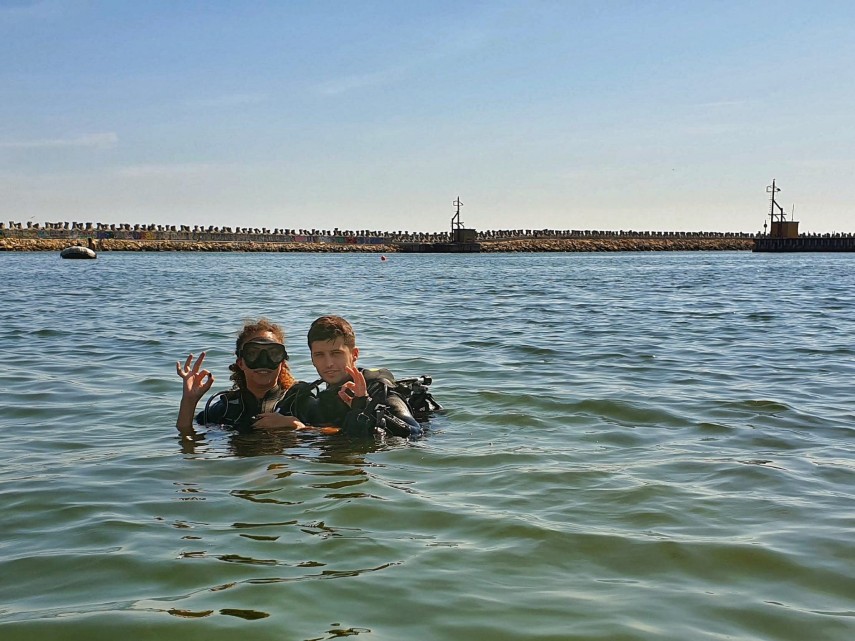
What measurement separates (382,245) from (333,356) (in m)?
108

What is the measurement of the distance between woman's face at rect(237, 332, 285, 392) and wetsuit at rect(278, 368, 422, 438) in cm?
20

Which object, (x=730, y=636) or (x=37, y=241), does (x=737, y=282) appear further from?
(x=37, y=241)

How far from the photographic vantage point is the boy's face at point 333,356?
636 cm

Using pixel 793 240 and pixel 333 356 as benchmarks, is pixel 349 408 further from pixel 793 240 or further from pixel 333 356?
pixel 793 240

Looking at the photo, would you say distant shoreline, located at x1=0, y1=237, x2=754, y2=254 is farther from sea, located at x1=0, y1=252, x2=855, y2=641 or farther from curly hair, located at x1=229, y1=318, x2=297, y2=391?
curly hair, located at x1=229, y1=318, x2=297, y2=391

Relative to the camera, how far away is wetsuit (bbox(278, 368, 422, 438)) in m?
6.68

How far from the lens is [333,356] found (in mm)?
6402

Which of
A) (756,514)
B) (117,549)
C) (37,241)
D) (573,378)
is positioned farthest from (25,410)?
(37,241)

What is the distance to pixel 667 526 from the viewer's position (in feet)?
15.0

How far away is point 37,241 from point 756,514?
93.8 meters

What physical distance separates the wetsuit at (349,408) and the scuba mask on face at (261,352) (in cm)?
37

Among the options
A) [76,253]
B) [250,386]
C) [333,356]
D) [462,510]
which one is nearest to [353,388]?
[333,356]

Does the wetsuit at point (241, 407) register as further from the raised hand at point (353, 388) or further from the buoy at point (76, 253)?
the buoy at point (76, 253)

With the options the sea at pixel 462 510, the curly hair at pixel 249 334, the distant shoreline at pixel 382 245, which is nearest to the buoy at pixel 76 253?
the distant shoreline at pixel 382 245
